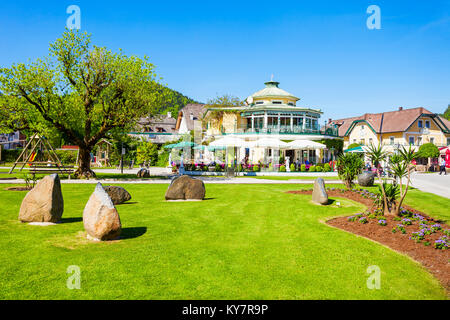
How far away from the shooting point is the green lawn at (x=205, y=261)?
5.59m

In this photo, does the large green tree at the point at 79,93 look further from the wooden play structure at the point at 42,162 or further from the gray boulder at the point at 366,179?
the gray boulder at the point at 366,179

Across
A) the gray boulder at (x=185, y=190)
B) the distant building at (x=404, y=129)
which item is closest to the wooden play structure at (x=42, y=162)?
the gray boulder at (x=185, y=190)

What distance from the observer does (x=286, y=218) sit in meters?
11.3

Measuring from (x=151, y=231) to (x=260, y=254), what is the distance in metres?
3.42

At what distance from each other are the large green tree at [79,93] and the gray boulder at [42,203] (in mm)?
15668

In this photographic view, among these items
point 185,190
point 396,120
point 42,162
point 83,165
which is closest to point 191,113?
point 396,120

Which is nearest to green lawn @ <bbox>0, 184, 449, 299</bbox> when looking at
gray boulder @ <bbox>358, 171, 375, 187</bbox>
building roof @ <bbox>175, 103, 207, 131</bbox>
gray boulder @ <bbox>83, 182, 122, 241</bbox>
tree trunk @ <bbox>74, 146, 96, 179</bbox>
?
gray boulder @ <bbox>83, 182, 122, 241</bbox>

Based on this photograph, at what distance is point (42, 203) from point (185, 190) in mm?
6117

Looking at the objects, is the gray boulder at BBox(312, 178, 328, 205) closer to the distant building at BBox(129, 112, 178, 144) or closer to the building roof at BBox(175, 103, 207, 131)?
the building roof at BBox(175, 103, 207, 131)

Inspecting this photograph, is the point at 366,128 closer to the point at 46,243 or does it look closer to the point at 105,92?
the point at 105,92

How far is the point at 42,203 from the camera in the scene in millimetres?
9969

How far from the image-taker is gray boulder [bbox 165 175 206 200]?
48.5ft
